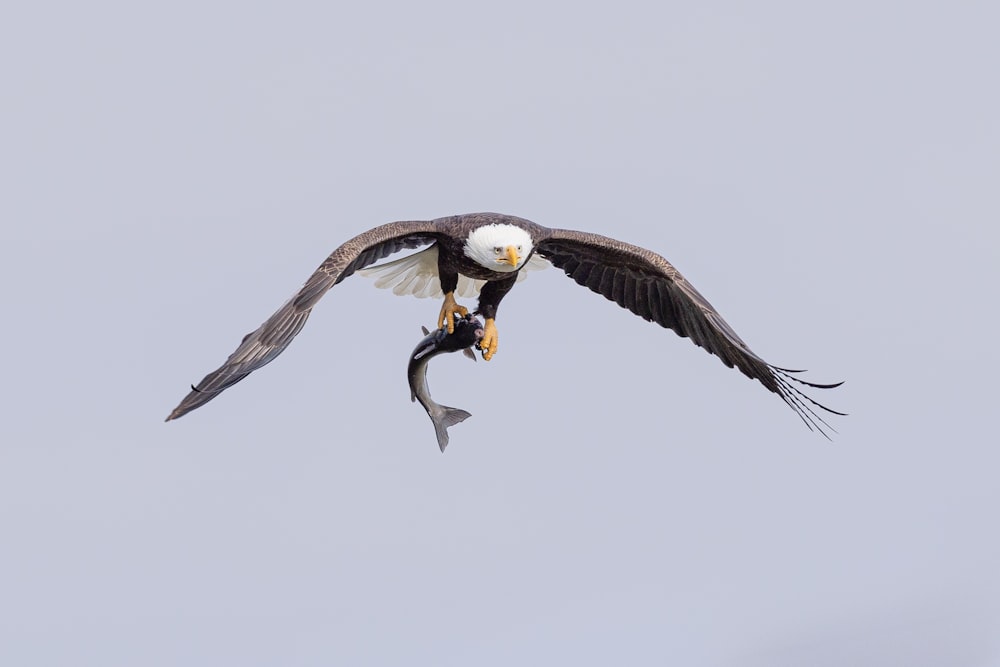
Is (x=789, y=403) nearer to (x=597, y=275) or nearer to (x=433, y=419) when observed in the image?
(x=597, y=275)

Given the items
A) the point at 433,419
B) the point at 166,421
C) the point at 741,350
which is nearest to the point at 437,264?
the point at 433,419

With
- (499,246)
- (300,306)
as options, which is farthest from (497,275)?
(300,306)

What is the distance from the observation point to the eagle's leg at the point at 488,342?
11.0 metres

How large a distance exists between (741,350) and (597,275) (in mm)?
1293

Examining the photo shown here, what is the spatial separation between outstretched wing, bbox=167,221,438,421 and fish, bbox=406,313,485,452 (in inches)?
24.4

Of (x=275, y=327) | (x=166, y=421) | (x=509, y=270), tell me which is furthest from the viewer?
(x=509, y=270)

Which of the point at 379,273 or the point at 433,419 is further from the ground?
the point at 379,273

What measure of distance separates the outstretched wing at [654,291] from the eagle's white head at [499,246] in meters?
0.39

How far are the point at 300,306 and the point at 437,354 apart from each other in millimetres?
1502

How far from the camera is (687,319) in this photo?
11.5 meters

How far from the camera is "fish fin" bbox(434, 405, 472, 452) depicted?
419 inches

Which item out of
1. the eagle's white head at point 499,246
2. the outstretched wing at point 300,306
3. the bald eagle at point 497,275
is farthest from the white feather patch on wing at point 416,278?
the eagle's white head at point 499,246

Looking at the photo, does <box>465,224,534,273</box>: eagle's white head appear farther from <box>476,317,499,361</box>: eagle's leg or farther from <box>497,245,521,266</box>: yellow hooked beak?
<box>476,317,499,361</box>: eagle's leg

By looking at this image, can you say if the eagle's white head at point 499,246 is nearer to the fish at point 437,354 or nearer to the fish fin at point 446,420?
the fish at point 437,354
